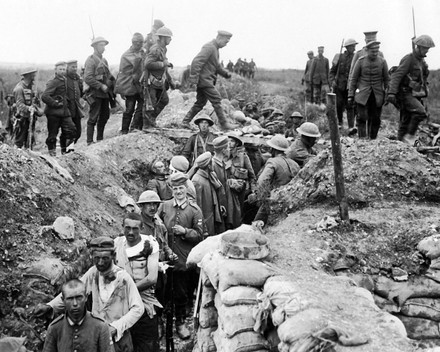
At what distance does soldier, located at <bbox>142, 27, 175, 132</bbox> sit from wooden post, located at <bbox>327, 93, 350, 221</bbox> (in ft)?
15.7

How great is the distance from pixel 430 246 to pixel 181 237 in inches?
109

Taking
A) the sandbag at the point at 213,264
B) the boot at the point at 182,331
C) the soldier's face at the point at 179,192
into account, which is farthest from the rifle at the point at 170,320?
the sandbag at the point at 213,264

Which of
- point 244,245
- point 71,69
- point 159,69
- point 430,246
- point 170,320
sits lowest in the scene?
point 170,320

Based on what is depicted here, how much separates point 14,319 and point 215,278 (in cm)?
221

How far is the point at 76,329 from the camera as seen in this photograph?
4.14 meters

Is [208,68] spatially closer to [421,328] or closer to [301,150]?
[301,150]

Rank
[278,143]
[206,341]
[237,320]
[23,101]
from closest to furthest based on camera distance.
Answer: [237,320] → [206,341] → [278,143] → [23,101]

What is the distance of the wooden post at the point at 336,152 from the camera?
6.58 meters

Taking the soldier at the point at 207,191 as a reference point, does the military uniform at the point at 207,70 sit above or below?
above

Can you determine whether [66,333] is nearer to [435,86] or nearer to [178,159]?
[178,159]

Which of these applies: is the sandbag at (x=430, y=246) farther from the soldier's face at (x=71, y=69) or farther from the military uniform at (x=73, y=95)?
the soldier's face at (x=71, y=69)

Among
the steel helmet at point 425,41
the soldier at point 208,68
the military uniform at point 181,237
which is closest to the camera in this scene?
A: the military uniform at point 181,237

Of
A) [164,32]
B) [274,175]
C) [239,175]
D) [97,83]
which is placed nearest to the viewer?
[274,175]

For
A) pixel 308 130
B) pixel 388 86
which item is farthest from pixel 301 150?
pixel 388 86
